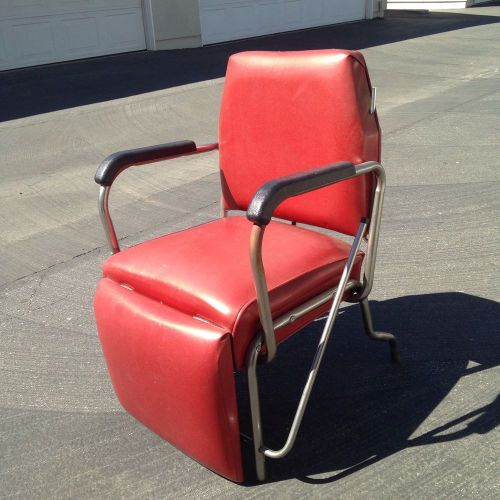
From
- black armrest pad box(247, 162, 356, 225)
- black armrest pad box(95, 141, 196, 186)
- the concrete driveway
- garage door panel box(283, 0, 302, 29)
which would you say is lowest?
garage door panel box(283, 0, 302, 29)

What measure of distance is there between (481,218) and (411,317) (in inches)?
49.6

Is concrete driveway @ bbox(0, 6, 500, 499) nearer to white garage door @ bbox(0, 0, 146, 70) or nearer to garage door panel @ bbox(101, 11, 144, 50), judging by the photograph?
white garage door @ bbox(0, 0, 146, 70)

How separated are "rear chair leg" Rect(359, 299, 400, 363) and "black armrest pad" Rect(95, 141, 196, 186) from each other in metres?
0.83

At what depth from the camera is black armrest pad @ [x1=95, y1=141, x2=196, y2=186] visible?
2094 millimetres

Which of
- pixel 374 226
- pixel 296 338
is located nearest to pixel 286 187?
pixel 374 226

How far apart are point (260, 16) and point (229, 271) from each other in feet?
37.7

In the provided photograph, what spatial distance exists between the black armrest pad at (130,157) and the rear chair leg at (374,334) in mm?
829

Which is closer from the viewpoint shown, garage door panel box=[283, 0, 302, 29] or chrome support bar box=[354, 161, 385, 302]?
chrome support bar box=[354, 161, 385, 302]

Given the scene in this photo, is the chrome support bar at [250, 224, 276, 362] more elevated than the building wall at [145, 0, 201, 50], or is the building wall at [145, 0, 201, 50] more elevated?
the chrome support bar at [250, 224, 276, 362]

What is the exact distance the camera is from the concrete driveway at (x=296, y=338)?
75.1 inches

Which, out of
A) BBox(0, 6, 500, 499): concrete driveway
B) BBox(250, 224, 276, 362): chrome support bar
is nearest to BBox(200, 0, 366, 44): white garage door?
BBox(0, 6, 500, 499): concrete driveway

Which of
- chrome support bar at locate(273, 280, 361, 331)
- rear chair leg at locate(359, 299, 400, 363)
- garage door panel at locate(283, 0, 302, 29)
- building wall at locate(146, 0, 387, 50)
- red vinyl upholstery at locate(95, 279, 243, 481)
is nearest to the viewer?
red vinyl upholstery at locate(95, 279, 243, 481)

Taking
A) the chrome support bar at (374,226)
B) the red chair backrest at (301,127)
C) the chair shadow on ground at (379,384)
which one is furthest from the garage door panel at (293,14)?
the chrome support bar at (374,226)

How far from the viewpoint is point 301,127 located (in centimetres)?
217
